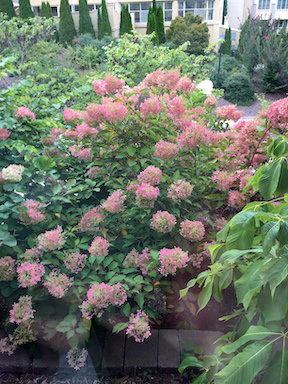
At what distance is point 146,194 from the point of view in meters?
1.38

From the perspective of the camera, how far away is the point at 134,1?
19719mm

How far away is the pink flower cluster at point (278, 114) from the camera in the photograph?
1.42 metres

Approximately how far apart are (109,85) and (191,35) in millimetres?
15395

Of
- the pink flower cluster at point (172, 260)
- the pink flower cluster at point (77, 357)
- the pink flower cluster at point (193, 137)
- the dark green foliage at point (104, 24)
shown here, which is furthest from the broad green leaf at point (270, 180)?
the dark green foliage at point (104, 24)

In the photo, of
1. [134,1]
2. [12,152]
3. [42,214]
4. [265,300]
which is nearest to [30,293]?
[42,214]

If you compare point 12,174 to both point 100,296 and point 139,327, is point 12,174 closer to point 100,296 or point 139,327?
point 100,296

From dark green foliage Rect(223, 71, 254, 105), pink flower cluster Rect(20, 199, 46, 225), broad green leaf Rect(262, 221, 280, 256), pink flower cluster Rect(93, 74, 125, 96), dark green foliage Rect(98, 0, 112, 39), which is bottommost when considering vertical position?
dark green foliage Rect(223, 71, 254, 105)

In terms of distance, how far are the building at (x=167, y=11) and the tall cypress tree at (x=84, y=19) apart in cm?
137

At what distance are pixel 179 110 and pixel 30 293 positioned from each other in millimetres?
1124

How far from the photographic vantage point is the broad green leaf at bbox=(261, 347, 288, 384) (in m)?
0.68

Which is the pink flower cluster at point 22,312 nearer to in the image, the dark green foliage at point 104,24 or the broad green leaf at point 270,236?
the broad green leaf at point 270,236

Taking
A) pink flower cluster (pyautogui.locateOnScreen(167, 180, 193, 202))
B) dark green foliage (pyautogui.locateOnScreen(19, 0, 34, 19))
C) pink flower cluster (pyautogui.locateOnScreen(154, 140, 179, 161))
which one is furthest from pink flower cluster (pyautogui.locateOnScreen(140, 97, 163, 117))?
dark green foliage (pyautogui.locateOnScreen(19, 0, 34, 19))

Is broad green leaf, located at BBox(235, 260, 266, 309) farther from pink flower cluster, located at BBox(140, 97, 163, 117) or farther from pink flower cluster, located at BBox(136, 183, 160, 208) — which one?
pink flower cluster, located at BBox(140, 97, 163, 117)

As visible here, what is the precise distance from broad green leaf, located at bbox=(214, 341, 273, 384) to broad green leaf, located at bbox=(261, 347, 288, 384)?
3 centimetres
